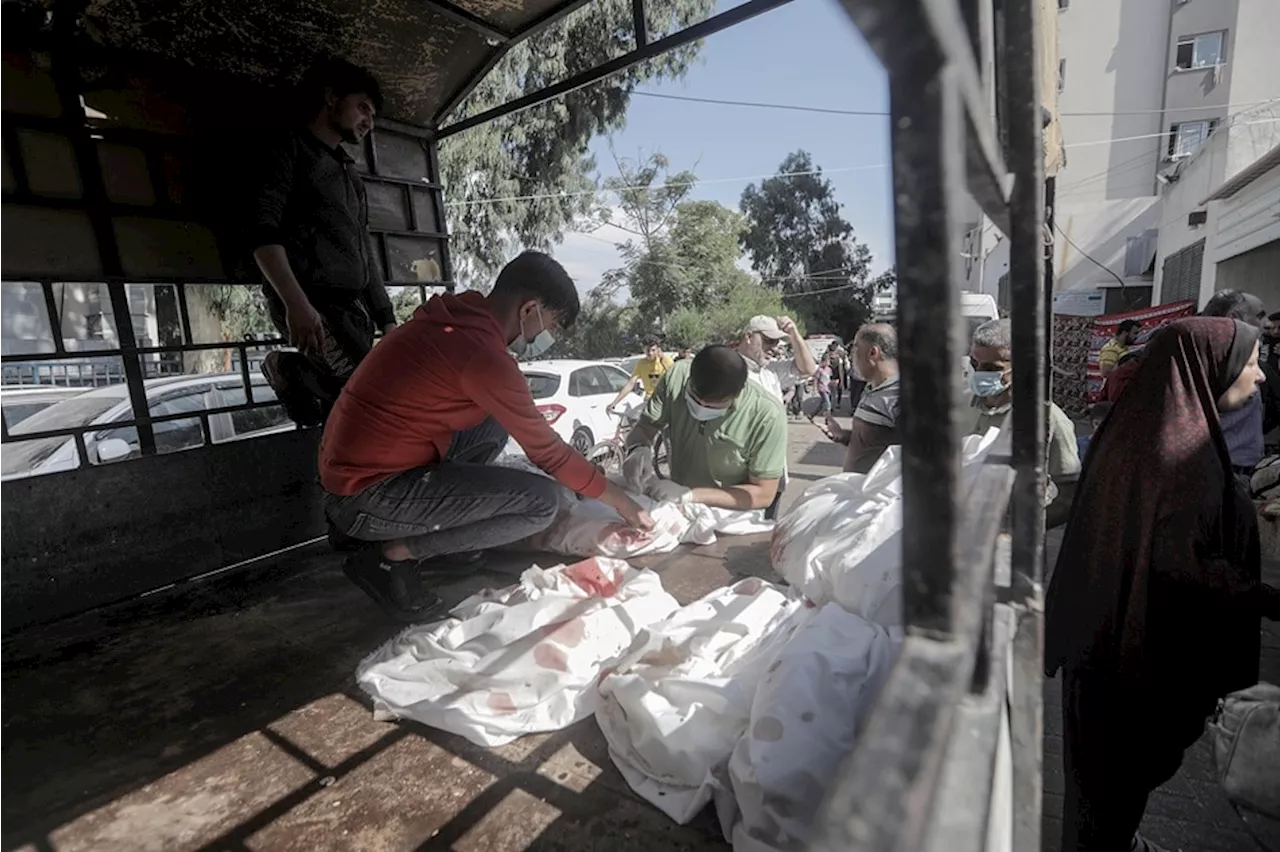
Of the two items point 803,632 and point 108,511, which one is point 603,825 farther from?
point 108,511

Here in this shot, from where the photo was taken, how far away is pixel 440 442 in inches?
96.4

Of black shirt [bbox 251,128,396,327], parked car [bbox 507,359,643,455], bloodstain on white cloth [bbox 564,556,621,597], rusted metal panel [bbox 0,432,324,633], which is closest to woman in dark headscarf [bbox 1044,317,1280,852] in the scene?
bloodstain on white cloth [bbox 564,556,621,597]

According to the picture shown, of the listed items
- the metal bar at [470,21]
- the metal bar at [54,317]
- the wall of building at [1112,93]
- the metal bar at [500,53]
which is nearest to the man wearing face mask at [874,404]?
the metal bar at [500,53]

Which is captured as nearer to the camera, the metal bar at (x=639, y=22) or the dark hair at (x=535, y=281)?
the dark hair at (x=535, y=281)

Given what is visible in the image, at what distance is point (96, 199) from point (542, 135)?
9818mm

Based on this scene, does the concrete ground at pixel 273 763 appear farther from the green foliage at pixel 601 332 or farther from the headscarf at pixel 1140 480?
the green foliage at pixel 601 332

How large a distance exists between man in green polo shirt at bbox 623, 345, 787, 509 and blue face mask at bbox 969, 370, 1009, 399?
942 millimetres

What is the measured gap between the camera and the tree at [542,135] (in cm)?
973

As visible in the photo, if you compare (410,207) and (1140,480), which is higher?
(410,207)

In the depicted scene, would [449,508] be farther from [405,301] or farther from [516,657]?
[405,301]

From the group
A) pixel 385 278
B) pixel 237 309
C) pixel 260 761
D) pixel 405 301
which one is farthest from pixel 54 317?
pixel 405 301

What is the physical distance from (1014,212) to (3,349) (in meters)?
3.50

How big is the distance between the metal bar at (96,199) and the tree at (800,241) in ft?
126

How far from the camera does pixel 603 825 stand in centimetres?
129
